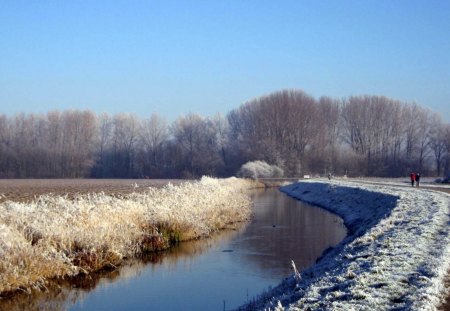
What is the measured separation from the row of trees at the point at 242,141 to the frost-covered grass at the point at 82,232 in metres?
61.0

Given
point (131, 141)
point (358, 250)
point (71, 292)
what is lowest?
point (71, 292)

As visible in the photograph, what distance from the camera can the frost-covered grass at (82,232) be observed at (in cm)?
Answer: 1267

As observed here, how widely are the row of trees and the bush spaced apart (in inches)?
124

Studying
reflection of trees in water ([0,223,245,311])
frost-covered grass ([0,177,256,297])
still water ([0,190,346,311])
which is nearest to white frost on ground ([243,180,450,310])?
still water ([0,190,346,311])

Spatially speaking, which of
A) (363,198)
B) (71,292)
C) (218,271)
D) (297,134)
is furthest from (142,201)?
(297,134)

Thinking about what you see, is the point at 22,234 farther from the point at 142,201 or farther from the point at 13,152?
the point at 13,152

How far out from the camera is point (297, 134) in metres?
84.9

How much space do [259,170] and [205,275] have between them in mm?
60450

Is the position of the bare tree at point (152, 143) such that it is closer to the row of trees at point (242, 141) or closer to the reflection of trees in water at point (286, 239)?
the row of trees at point (242, 141)

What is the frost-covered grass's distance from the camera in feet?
41.6

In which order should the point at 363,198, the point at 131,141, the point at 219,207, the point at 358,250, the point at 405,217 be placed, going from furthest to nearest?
the point at 131,141, the point at 363,198, the point at 219,207, the point at 405,217, the point at 358,250

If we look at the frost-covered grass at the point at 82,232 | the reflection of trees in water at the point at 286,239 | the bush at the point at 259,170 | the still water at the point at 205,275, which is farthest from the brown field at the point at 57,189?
the bush at the point at 259,170

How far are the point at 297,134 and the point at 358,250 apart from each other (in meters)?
73.1

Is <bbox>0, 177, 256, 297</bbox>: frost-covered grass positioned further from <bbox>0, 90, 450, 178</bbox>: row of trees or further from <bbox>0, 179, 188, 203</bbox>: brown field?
<bbox>0, 90, 450, 178</bbox>: row of trees
